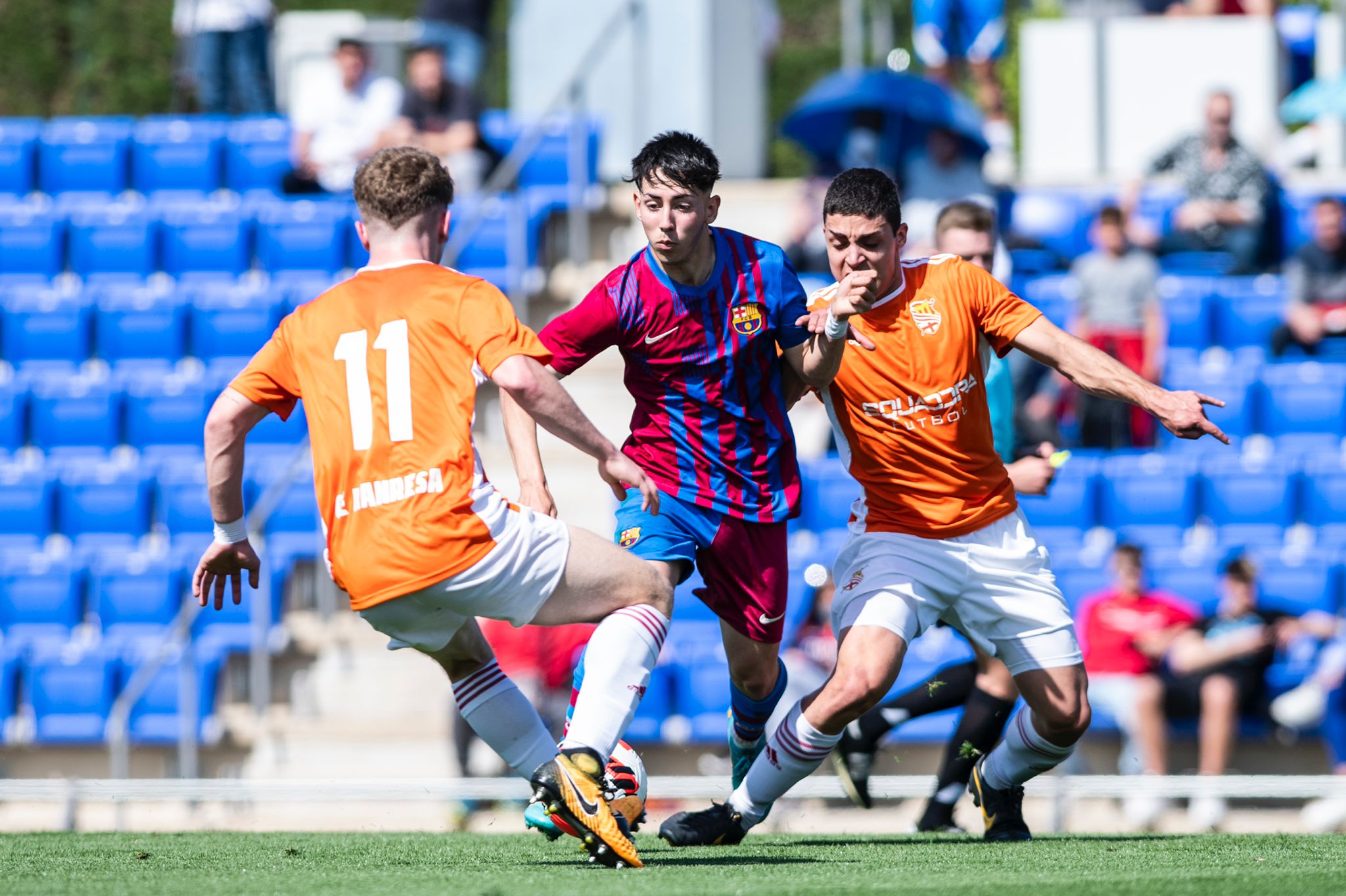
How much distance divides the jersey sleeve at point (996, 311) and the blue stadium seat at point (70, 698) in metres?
6.01

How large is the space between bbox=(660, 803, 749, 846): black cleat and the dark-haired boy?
1.83 feet

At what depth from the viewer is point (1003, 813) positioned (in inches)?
215

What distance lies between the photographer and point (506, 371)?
408 centimetres

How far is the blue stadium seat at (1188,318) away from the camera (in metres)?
10.9

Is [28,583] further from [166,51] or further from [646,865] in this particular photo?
[166,51]

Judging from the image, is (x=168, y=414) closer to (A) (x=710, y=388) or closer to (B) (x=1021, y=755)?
(A) (x=710, y=388)

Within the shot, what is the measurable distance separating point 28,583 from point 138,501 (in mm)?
783

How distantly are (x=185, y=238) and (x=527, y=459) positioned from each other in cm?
801

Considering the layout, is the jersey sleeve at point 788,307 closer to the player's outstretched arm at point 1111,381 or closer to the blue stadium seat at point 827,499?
the player's outstretched arm at point 1111,381

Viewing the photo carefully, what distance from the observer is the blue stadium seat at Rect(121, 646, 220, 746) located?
9055mm

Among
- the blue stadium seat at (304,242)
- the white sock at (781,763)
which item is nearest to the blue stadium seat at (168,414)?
the blue stadium seat at (304,242)

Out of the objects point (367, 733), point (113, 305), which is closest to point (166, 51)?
point (113, 305)

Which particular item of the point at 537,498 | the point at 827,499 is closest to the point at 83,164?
the point at 827,499

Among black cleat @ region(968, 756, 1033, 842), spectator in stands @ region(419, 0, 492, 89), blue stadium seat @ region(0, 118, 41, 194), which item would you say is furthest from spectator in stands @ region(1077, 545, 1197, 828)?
blue stadium seat @ region(0, 118, 41, 194)
